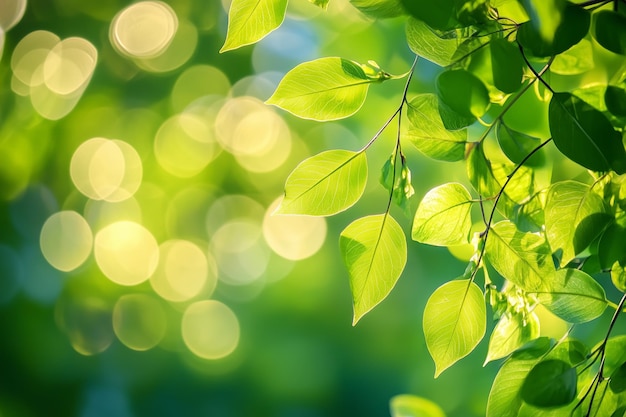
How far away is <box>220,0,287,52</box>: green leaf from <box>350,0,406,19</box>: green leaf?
33mm

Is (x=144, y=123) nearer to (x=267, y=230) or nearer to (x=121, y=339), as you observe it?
(x=267, y=230)

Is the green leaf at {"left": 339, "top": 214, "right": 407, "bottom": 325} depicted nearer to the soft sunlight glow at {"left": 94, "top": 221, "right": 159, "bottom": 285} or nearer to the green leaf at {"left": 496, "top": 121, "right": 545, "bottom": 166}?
the green leaf at {"left": 496, "top": 121, "right": 545, "bottom": 166}

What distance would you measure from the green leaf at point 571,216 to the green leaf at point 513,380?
0.04 metres

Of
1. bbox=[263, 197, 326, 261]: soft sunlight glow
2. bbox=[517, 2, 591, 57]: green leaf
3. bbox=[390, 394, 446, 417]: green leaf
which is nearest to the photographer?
bbox=[517, 2, 591, 57]: green leaf

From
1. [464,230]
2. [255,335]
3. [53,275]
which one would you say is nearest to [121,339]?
[53,275]

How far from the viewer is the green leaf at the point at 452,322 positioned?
0.25 metres

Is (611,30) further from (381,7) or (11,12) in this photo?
(11,12)

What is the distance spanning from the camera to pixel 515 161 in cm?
27

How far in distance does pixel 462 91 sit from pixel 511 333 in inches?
4.5

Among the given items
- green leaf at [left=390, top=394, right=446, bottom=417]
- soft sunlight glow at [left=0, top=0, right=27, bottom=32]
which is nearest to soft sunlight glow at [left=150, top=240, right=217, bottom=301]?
soft sunlight glow at [left=0, top=0, right=27, bottom=32]

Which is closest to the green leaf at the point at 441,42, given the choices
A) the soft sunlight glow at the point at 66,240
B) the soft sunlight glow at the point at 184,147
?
the soft sunlight glow at the point at 184,147

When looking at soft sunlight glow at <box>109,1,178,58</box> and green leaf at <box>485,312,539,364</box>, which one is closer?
green leaf at <box>485,312,539,364</box>

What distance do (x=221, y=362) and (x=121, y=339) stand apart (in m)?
0.38

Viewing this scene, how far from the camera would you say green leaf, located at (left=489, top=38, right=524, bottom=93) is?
21 centimetres
